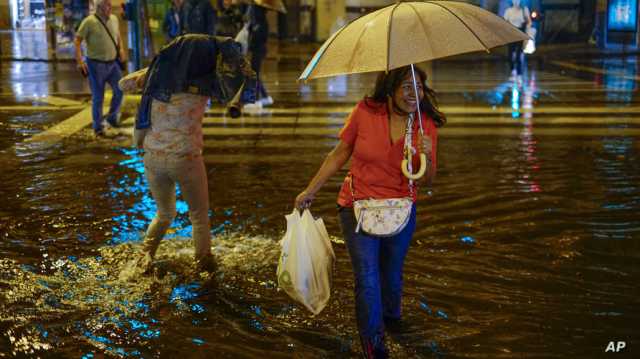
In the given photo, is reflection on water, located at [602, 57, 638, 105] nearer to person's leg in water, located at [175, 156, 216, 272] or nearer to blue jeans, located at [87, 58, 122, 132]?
blue jeans, located at [87, 58, 122, 132]

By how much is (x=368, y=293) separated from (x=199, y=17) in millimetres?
10366

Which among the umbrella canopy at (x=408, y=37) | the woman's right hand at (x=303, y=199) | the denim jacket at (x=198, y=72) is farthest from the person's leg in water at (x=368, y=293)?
the denim jacket at (x=198, y=72)

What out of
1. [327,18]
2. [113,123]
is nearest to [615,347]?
[113,123]

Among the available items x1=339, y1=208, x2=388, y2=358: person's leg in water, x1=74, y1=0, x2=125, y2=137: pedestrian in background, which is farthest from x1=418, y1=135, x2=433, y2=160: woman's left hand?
x1=74, y1=0, x2=125, y2=137: pedestrian in background

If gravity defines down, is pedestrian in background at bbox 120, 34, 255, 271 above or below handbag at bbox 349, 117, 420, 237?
above

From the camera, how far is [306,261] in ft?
16.5

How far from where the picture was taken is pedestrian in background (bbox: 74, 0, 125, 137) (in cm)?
1198

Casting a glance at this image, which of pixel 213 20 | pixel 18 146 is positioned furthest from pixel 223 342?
pixel 213 20

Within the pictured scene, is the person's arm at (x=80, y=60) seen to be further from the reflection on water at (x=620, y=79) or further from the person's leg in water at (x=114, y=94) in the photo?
the reflection on water at (x=620, y=79)

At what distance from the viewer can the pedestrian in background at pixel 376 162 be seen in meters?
4.79

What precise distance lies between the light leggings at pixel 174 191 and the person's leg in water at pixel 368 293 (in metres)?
1.74

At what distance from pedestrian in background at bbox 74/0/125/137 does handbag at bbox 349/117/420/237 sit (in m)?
7.96

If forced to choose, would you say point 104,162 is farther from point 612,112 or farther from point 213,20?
point 612,112

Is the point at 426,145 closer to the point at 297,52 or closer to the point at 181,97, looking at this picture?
the point at 181,97
